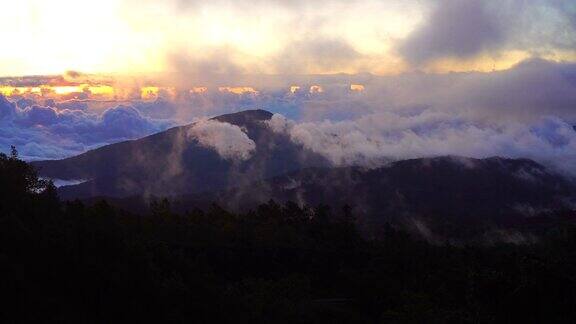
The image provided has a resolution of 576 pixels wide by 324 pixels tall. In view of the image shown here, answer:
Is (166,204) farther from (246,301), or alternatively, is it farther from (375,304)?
(246,301)

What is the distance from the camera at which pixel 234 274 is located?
255 ft

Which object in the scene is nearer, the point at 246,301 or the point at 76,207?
the point at 246,301

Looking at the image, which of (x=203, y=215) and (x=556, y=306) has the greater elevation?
(x=556, y=306)

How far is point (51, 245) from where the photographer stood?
4091 centimetres

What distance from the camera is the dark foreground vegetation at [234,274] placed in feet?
108

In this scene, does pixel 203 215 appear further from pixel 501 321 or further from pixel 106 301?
pixel 501 321

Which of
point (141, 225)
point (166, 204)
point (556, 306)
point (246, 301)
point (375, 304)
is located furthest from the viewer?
point (166, 204)

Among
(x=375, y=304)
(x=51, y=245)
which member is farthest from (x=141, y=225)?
(x=51, y=245)

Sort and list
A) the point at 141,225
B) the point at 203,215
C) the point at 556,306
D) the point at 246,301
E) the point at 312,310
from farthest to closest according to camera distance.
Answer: the point at 203,215, the point at 141,225, the point at 312,310, the point at 246,301, the point at 556,306

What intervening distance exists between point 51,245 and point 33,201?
20.6 meters

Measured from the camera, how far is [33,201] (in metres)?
59.3

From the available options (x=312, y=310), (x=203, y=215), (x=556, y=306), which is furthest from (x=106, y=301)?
(x=203, y=215)

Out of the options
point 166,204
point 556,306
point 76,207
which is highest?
point 556,306

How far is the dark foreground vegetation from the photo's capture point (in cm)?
3306
